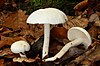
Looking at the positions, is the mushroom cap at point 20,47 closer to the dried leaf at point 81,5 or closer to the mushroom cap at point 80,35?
the mushroom cap at point 80,35

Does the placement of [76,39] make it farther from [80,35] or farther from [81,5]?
[81,5]

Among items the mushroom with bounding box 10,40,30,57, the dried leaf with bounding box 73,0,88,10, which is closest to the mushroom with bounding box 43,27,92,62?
the mushroom with bounding box 10,40,30,57

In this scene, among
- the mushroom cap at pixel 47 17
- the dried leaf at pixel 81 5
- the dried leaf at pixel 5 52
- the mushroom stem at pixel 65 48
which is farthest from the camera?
the dried leaf at pixel 81 5

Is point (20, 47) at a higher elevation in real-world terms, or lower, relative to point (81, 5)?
lower

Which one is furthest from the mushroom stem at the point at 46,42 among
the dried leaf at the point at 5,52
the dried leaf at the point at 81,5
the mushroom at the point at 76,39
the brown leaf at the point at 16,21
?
the dried leaf at the point at 81,5

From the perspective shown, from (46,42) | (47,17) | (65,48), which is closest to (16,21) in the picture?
(46,42)

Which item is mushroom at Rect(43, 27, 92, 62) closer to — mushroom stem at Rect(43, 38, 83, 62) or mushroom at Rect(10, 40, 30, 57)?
mushroom stem at Rect(43, 38, 83, 62)

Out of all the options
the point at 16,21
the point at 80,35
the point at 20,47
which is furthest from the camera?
the point at 16,21

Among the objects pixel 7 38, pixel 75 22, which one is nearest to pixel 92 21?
pixel 75 22
